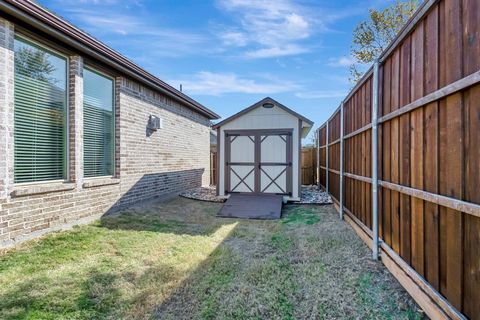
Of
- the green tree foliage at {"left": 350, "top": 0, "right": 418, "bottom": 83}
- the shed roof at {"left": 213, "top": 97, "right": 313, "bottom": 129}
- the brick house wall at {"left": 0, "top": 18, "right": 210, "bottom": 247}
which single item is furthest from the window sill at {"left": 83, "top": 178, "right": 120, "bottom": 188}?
the green tree foliage at {"left": 350, "top": 0, "right": 418, "bottom": 83}

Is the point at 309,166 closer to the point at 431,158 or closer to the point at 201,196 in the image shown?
the point at 201,196

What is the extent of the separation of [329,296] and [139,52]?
11523mm

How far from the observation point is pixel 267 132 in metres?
8.00

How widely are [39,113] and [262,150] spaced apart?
5177 mm

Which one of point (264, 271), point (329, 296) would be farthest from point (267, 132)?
point (329, 296)

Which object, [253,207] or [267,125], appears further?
[267,125]

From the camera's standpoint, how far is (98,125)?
5.76m

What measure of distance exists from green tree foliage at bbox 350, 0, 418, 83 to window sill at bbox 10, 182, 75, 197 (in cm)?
1337

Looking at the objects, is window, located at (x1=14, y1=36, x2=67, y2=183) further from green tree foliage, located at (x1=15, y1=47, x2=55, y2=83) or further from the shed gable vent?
the shed gable vent

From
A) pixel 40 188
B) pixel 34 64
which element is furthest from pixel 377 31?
pixel 40 188

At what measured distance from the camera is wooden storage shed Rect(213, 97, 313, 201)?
309 inches

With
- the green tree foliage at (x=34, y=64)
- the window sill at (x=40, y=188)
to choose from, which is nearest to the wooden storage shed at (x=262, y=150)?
the window sill at (x=40, y=188)

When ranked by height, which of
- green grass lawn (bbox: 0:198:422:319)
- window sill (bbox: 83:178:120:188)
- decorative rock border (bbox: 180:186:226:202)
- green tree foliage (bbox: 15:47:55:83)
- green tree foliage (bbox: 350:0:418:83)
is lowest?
green grass lawn (bbox: 0:198:422:319)

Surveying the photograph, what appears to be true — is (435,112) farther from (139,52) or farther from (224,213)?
(139,52)
